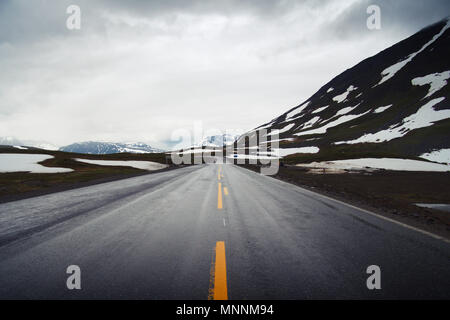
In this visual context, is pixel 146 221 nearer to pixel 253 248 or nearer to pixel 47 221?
pixel 47 221

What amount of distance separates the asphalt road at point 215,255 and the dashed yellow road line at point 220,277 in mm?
26

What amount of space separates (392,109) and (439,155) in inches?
1899

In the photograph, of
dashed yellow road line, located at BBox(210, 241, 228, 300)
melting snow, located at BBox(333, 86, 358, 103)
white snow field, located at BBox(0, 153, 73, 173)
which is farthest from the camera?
melting snow, located at BBox(333, 86, 358, 103)

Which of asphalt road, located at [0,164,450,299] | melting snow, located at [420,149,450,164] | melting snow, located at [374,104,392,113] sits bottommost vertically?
asphalt road, located at [0,164,450,299]

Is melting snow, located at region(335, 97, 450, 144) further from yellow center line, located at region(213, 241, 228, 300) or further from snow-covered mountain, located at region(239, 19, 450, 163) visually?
yellow center line, located at region(213, 241, 228, 300)

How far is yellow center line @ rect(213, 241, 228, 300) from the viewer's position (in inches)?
116

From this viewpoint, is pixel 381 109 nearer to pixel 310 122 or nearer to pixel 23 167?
pixel 310 122

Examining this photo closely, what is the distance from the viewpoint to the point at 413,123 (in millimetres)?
57094

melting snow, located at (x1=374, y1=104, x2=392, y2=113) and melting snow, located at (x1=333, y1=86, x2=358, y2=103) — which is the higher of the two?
melting snow, located at (x1=333, y1=86, x2=358, y2=103)

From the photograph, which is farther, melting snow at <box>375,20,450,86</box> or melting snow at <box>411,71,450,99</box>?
melting snow at <box>375,20,450,86</box>

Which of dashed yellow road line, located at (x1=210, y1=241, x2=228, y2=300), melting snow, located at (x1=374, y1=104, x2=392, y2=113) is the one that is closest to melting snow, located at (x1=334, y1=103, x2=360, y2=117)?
melting snow, located at (x1=374, y1=104, x2=392, y2=113)

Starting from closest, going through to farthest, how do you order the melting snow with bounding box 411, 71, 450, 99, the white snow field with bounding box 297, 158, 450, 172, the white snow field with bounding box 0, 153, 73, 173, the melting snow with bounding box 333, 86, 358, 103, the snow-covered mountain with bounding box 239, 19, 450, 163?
the white snow field with bounding box 0, 153, 73, 173 < the white snow field with bounding box 297, 158, 450, 172 < the snow-covered mountain with bounding box 239, 19, 450, 163 < the melting snow with bounding box 411, 71, 450, 99 < the melting snow with bounding box 333, 86, 358, 103
